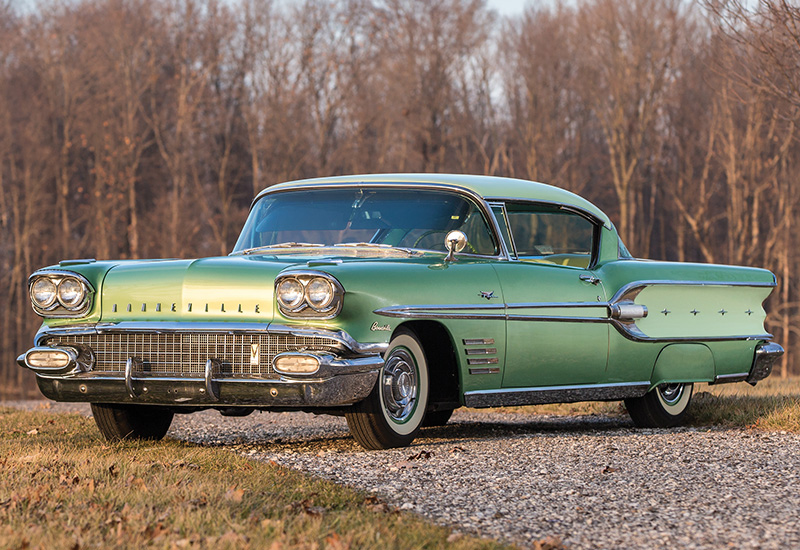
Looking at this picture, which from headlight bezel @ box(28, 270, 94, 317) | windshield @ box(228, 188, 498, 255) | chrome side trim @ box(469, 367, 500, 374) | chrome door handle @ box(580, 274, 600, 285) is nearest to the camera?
headlight bezel @ box(28, 270, 94, 317)

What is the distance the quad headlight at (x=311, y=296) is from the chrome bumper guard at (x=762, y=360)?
162 inches

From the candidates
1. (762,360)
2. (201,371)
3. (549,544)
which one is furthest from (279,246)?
(762,360)

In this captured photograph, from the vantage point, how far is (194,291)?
580cm

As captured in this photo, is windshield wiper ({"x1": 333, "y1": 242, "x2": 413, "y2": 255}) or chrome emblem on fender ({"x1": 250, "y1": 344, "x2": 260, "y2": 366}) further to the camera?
windshield wiper ({"x1": 333, "y1": 242, "x2": 413, "y2": 255})

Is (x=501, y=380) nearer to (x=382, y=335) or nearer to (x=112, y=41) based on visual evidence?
(x=382, y=335)

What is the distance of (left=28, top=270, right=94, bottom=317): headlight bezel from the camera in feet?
19.9

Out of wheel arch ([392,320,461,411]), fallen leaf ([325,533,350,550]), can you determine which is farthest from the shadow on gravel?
fallen leaf ([325,533,350,550])

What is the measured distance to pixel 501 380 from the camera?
655 cm

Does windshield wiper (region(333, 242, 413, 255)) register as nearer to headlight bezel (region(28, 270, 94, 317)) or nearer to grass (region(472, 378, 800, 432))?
headlight bezel (region(28, 270, 94, 317))

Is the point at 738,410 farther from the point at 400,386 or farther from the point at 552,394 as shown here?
the point at 400,386

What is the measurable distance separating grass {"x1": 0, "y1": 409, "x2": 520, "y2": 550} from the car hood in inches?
30.0

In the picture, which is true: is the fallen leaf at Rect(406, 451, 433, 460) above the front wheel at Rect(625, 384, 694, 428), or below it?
above

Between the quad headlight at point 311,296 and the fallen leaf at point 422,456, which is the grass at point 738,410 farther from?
the quad headlight at point 311,296

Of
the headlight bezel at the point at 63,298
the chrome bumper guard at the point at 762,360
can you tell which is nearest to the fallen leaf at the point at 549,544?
the headlight bezel at the point at 63,298
